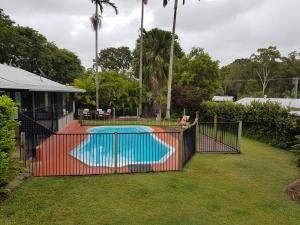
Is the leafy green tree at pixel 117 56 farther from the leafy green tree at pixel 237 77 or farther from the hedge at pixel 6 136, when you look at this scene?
the hedge at pixel 6 136

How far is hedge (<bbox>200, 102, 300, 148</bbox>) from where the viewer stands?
12.6 meters

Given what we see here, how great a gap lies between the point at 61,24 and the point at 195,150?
19.6 meters

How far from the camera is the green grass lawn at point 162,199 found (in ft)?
17.1

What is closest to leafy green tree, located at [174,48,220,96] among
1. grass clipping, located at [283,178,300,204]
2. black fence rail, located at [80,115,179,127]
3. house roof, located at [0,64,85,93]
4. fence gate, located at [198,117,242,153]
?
black fence rail, located at [80,115,179,127]

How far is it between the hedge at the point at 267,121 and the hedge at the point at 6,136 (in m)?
11.2

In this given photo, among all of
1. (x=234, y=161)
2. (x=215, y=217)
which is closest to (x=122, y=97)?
(x=234, y=161)

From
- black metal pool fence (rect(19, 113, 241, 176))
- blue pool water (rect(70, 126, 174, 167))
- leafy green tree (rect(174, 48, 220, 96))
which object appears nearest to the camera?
black metal pool fence (rect(19, 113, 241, 176))

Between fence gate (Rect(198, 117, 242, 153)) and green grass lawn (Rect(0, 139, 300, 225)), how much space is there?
283cm

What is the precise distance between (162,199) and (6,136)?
3685 millimetres

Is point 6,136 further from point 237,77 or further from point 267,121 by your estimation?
point 237,77

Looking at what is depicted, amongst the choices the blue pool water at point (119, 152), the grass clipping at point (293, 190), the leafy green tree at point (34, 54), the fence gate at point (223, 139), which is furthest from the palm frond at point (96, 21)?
the grass clipping at point (293, 190)

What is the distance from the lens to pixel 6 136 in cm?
585

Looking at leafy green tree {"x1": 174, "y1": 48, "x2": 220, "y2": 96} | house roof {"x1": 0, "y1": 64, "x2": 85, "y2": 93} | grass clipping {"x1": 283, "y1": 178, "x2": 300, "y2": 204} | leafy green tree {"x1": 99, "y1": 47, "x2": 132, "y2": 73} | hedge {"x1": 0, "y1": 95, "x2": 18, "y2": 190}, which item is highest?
leafy green tree {"x1": 99, "y1": 47, "x2": 132, "y2": 73}

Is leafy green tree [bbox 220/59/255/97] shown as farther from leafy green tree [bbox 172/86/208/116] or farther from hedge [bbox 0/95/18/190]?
hedge [bbox 0/95/18/190]
